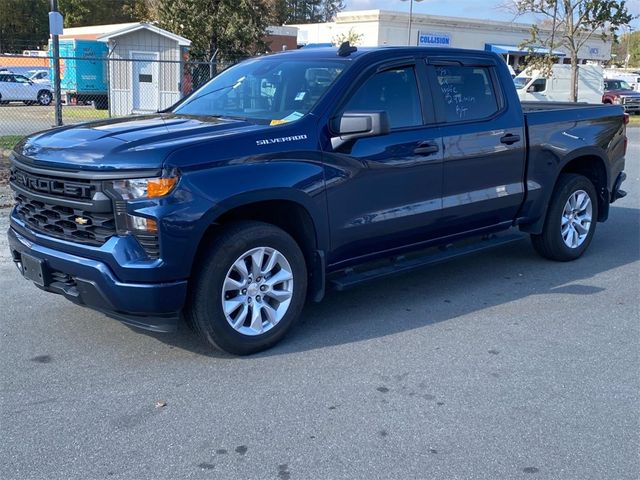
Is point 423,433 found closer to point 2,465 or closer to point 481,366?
point 481,366

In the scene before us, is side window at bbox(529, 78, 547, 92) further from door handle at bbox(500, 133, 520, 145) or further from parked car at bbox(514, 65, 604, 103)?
door handle at bbox(500, 133, 520, 145)

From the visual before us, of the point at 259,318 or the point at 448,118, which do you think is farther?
the point at 448,118

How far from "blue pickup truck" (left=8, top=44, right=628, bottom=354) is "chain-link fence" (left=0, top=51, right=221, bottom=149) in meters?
9.58

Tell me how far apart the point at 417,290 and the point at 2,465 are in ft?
12.3

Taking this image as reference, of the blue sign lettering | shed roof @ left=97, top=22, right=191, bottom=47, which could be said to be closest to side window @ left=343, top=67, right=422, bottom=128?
shed roof @ left=97, top=22, right=191, bottom=47

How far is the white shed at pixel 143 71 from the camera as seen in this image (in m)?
23.8

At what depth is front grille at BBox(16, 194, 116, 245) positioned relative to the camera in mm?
4199

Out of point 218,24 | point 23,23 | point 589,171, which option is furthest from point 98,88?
point 589,171

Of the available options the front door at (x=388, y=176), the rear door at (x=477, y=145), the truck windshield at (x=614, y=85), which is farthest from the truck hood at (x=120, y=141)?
the truck windshield at (x=614, y=85)

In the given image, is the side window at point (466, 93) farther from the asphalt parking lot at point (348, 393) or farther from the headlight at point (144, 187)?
the headlight at point (144, 187)

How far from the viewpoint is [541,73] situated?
2925 centimetres

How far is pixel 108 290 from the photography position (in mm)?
4133

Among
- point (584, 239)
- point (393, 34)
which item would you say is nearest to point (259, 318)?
point (584, 239)

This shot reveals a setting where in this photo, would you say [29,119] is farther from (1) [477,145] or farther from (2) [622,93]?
(2) [622,93]
